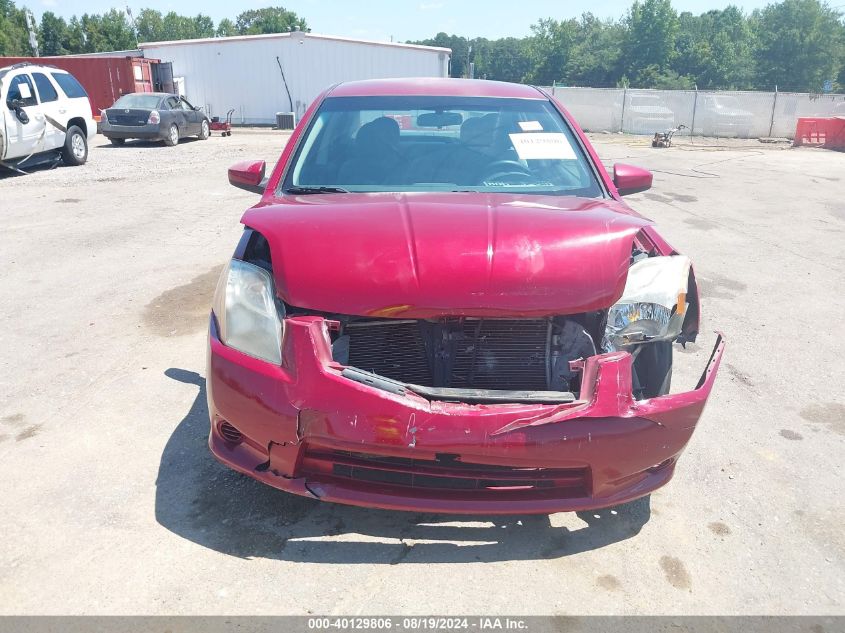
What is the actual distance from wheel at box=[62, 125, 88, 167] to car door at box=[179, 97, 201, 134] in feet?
17.2

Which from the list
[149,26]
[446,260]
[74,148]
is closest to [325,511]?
[446,260]

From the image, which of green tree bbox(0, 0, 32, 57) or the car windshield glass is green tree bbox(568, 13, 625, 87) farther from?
the car windshield glass

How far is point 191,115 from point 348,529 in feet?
60.8

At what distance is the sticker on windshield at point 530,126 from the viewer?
146 inches

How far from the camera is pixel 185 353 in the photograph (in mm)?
4277

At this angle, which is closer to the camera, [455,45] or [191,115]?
[191,115]

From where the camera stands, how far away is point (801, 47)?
5919 centimetres

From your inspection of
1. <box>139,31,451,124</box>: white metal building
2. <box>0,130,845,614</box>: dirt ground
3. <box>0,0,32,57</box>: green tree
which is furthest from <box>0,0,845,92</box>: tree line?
<box>0,130,845,614</box>: dirt ground

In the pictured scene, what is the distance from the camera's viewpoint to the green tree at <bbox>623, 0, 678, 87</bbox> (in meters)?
67.0

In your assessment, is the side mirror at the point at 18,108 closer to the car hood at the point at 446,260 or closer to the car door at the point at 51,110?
the car door at the point at 51,110

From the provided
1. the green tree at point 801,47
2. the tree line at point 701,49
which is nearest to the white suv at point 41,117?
the tree line at point 701,49

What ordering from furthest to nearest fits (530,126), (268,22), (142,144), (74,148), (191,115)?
(268,22) < (191,115) < (142,144) < (74,148) < (530,126)

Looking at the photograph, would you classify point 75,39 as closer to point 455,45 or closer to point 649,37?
point 649,37

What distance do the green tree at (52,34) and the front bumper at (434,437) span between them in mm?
69280
